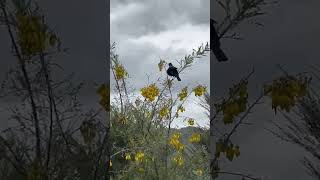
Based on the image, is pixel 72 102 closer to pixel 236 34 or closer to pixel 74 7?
pixel 74 7

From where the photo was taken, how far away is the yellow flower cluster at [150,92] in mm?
1610

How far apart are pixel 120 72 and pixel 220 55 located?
44cm

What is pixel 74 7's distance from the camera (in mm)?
1195

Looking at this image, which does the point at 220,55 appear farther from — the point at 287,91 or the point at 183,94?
the point at 183,94

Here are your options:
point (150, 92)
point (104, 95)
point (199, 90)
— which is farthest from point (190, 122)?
point (104, 95)

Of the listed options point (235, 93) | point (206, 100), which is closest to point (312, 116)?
point (235, 93)

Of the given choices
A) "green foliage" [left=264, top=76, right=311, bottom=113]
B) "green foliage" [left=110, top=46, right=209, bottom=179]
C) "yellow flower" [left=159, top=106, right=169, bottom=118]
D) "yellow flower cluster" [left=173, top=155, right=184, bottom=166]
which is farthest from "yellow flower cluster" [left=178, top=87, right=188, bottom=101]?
"green foliage" [left=264, top=76, right=311, bottom=113]

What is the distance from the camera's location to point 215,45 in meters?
1.26

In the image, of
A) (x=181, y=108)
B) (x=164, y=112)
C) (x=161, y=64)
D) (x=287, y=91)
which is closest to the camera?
(x=287, y=91)

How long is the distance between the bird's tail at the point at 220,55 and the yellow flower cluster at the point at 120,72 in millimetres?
396

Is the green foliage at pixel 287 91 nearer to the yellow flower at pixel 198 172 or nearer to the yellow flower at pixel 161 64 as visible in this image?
the yellow flower at pixel 161 64

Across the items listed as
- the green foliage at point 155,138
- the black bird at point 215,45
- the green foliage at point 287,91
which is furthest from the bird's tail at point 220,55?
the green foliage at point 155,138

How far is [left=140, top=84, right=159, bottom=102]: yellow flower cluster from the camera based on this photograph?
1.61 metres

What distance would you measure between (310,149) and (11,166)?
28.8 inches
